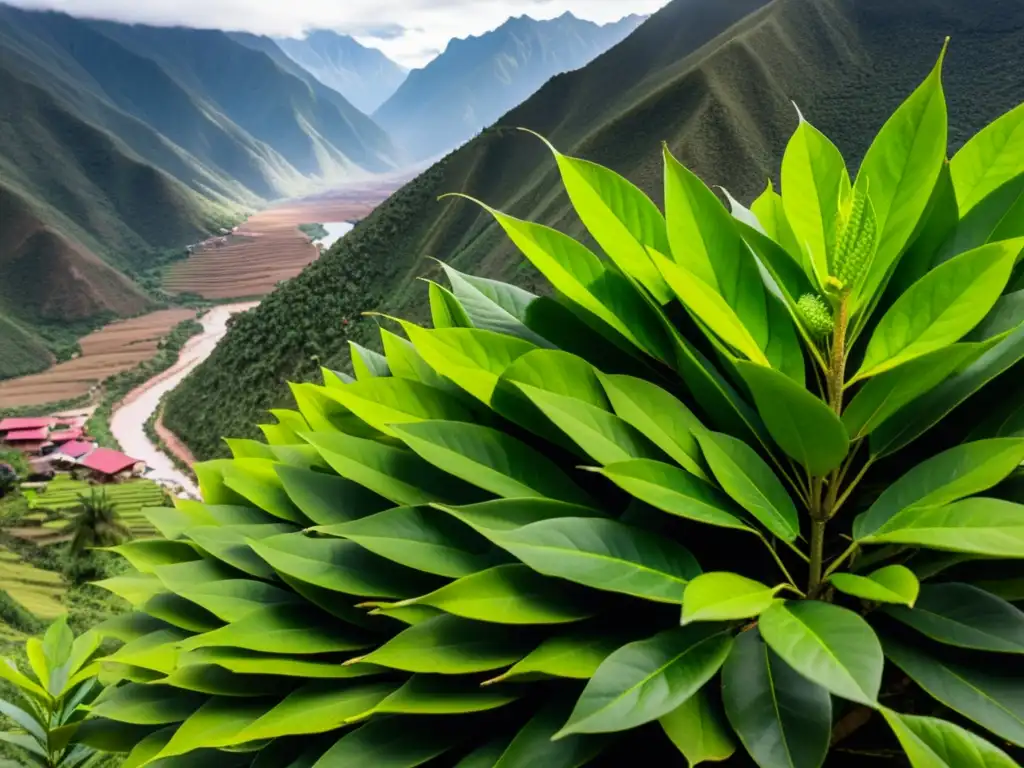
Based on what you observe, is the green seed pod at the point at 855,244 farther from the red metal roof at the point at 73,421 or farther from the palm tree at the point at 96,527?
the red metal roof at the point at 73,421

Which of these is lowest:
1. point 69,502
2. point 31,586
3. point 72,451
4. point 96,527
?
point 31,586

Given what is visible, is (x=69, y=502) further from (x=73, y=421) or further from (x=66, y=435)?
(x=73, y=421)

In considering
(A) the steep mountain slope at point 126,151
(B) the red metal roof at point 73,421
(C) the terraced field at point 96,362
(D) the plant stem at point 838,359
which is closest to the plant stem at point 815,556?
(D) the plant stem at point 838,359

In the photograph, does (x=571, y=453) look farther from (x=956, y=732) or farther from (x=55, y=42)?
(x=55, y=42)

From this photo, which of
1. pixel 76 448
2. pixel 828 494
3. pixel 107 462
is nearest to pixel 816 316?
pixel 828 494

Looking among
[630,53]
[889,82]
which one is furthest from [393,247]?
[889,82]
